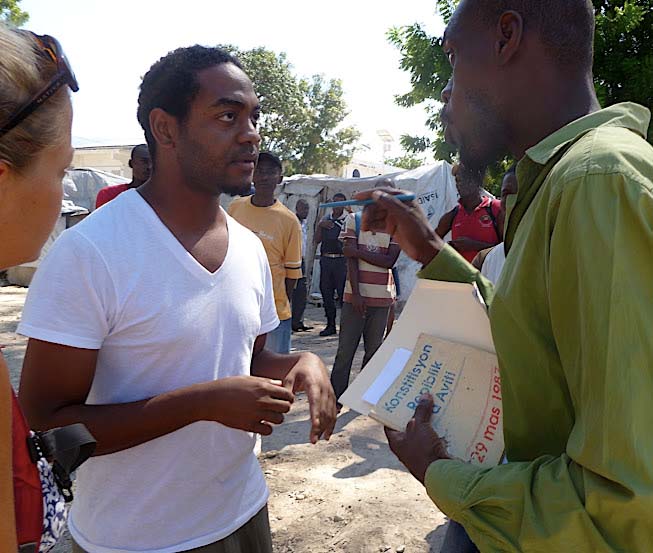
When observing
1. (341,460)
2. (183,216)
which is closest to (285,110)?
(341,460)

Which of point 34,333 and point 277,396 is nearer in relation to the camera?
point 34,333

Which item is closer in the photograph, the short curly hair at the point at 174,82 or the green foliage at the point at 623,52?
the short curly hair at the point at 174,82

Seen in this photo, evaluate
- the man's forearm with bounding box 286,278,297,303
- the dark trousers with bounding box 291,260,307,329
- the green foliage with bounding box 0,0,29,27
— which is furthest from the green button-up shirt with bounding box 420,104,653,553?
the green foliage with bounding box 0,0,29,27

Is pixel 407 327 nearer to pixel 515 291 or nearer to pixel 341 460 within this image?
pixel 515 291

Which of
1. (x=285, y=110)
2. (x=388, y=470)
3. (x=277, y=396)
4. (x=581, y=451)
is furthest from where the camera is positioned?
(x=285, y=110)

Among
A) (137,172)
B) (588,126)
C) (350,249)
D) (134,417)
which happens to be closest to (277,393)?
(134,417)

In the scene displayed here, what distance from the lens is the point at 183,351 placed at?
1.51 m

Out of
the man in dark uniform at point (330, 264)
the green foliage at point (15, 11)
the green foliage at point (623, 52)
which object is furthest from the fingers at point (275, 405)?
the green foliage at point (15, 11)

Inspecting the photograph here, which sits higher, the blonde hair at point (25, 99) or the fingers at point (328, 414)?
the blonde hair at point (25, 99)

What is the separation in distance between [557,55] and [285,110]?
91.2ft

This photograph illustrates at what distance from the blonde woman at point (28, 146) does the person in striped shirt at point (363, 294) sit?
13.1 ft

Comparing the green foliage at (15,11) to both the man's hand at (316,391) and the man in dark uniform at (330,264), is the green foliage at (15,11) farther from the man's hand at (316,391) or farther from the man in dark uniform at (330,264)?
the man's hand at (316,391)

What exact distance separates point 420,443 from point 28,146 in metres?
0.99

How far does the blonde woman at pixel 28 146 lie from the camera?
0.96 metres
